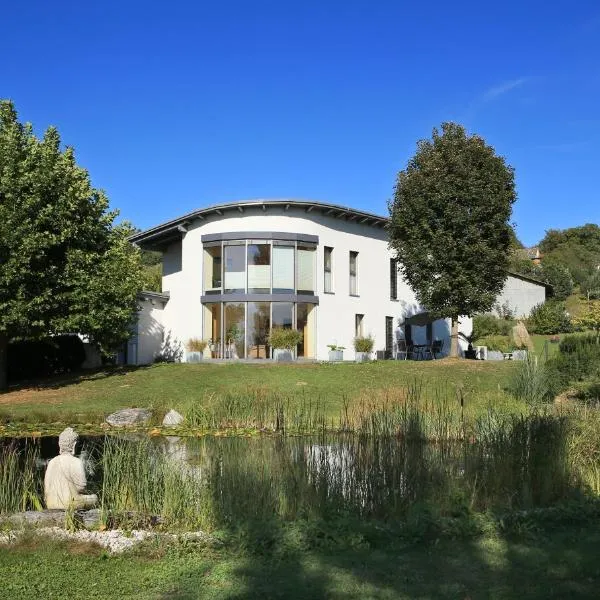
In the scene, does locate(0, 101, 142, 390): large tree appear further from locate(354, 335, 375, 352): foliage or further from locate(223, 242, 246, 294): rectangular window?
locate(354, 335, 375, 352): foliage

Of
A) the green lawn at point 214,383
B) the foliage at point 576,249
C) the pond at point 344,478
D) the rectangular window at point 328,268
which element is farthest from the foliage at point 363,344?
the foliage at point 576,249

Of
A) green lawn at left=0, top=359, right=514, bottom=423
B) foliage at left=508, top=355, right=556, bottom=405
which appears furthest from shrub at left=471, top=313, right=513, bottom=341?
foliage at left=508, top=355, right=556, bottom=405

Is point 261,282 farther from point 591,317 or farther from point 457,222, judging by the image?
point 591,317

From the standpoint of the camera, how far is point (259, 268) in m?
27.4

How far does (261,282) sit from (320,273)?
8.87ft

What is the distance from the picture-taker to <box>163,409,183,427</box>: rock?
15.3 m

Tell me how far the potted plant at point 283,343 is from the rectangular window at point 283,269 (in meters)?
1.92

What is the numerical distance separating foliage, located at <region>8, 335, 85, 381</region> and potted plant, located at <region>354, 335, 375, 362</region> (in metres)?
10.9

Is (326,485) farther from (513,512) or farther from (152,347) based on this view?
(152,347)

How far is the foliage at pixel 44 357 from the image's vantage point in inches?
1013

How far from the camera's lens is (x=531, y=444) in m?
7.97

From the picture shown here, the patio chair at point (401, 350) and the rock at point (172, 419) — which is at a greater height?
the patio chair at point (401, 350)

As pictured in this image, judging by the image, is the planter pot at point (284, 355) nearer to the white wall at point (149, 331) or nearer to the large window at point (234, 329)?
the large window at point (234, 329)

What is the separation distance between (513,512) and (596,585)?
1.78 metres
